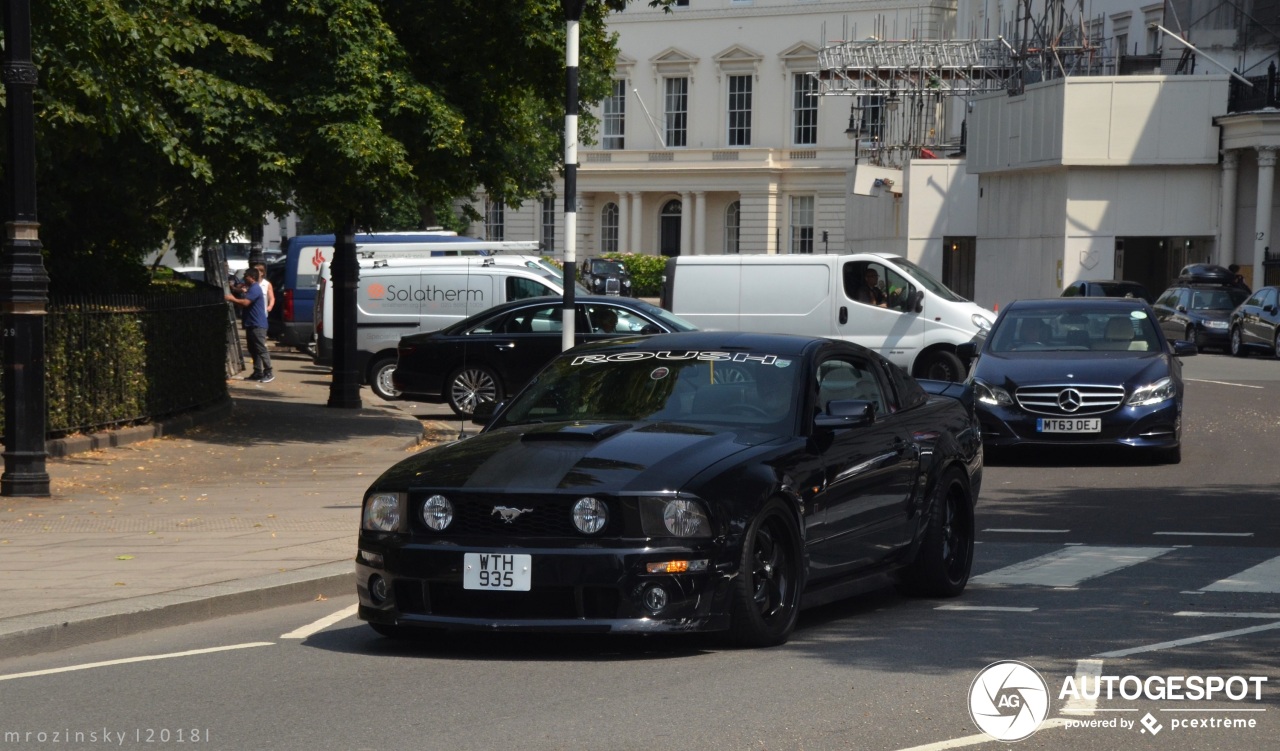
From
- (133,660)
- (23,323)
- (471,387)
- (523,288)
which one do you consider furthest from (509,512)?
(523,288)

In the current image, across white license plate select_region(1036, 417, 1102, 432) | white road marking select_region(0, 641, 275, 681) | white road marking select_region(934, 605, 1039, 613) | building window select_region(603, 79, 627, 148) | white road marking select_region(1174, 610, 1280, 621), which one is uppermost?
building window select_region(603, 79, 627, 148)

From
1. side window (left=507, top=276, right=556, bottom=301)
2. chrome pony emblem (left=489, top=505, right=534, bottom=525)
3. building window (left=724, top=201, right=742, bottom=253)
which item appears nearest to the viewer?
chrome pony emblem (left=489, top=505, right=534, bottom=525)

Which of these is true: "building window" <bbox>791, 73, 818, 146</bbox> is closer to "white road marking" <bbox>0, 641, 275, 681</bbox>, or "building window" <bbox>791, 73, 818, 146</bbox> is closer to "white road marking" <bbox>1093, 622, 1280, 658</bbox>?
"white road marking" <bbox>1093, 622, 1280, 658</bbox>

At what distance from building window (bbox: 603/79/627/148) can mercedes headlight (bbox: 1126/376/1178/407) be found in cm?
7811

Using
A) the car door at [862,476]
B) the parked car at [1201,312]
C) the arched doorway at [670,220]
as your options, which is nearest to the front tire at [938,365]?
the parked car at [1201,312]

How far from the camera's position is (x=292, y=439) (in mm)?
19031

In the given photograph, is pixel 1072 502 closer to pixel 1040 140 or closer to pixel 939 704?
pixel 939 704

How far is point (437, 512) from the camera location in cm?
771

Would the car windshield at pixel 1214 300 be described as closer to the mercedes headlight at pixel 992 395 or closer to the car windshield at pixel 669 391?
the mercedes headlight at pixel 992 395

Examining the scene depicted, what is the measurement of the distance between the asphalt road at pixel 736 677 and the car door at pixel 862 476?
39 cm

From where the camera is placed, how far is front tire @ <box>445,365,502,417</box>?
23.1 m

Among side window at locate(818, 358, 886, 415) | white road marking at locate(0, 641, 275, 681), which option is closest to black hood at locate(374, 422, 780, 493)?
side window at locate(818, 358, 886, 415)

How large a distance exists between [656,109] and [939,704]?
290ft

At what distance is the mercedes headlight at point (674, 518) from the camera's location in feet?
24.4
